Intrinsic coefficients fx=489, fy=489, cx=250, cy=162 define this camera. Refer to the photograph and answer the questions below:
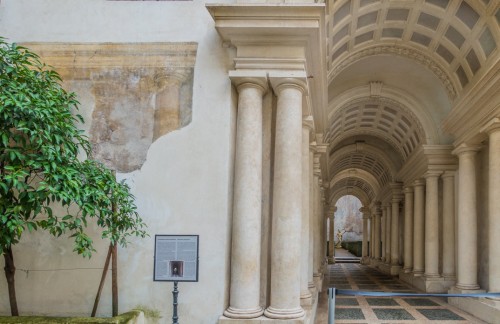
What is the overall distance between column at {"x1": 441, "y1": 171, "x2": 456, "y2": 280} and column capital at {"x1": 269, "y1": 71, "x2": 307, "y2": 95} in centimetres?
1276

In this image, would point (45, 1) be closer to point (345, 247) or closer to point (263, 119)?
point (263, 119)

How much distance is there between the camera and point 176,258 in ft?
25.9

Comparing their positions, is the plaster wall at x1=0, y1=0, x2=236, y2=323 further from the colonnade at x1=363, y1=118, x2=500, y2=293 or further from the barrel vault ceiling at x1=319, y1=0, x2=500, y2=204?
the colonnade at x1=363, y1=118, x2=500, y2=293

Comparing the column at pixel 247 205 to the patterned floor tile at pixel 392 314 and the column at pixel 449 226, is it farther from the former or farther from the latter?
the column at pixel 449 226

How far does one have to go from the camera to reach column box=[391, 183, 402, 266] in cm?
2975

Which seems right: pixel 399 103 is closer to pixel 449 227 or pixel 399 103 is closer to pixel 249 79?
pixel 449 227

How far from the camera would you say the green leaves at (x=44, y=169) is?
6660 mm

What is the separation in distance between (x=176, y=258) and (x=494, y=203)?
31.8 ft

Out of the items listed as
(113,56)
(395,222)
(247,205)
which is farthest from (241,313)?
(395,222)

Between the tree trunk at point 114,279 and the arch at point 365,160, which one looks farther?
the arch at point 365,160

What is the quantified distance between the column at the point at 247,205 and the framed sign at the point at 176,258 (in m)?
0.73

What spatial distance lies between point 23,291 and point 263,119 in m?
5.14

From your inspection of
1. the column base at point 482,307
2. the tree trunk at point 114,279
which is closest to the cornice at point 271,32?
the tree trunk at point 114,279

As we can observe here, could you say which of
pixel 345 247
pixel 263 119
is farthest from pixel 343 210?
pixel 263 119
